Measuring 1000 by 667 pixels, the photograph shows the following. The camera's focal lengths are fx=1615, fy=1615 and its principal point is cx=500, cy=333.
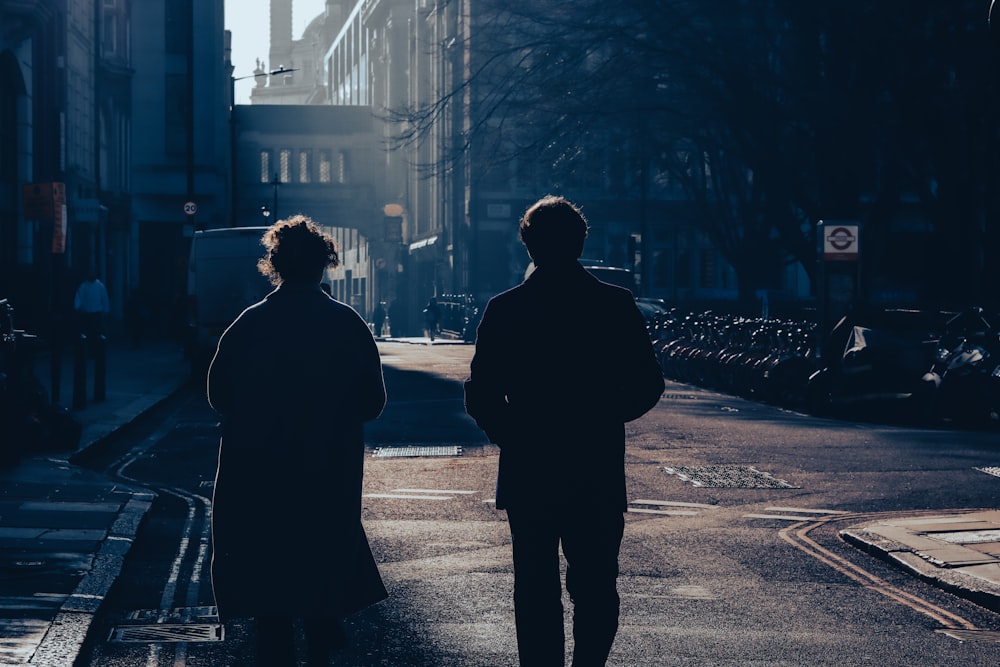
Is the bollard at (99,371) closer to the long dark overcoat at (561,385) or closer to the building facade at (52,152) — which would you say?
the building facade at (52,152)

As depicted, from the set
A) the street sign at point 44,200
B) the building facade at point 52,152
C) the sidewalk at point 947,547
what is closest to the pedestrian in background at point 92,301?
the building facade at point 52,152

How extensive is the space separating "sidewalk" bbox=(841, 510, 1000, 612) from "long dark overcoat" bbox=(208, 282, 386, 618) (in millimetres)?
3830

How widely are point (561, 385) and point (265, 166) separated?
82.2 metres

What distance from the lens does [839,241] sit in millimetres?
22875

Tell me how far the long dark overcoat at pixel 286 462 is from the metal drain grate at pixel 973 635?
9.80 feet

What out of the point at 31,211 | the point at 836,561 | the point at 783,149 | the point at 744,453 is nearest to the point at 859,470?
the point at 744,453

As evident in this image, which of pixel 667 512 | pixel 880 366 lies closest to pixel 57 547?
pixel 667 512

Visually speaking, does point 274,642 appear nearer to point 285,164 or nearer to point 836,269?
point 836,269

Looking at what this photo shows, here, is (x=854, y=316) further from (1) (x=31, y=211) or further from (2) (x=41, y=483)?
(2) (x=41, y=483)

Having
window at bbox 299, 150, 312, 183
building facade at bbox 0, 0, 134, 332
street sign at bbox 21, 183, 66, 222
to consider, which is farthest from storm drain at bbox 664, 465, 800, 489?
window at bbox 299, 150, 312, 183

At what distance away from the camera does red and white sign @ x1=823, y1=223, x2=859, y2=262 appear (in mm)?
22859

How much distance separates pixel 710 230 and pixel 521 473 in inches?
1578

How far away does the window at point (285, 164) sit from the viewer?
85875 mm

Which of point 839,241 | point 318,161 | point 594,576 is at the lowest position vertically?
point 594,576
